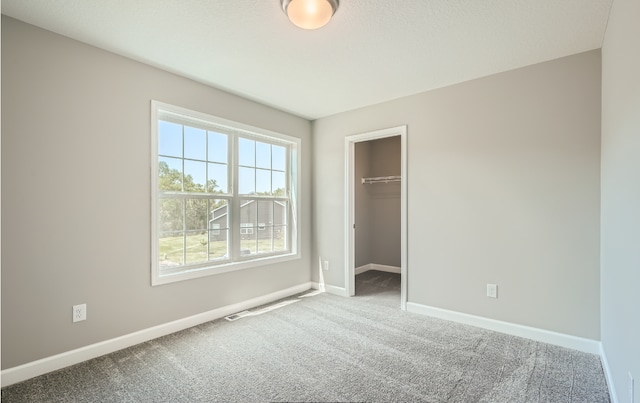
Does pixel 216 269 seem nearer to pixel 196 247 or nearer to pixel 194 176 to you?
pixel 196 247

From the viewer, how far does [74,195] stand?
233 cm

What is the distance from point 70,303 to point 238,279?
153 cm

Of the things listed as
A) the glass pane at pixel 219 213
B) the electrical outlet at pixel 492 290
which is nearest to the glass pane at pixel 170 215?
the glass pane at pixel 219 213

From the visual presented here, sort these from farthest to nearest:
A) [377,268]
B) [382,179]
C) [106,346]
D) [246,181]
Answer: [377,268]
[382,179]
[246,181]
[106,346]

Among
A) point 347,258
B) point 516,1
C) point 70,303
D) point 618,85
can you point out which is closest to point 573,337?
point 618,85

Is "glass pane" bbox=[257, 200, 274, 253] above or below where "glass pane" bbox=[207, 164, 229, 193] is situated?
below

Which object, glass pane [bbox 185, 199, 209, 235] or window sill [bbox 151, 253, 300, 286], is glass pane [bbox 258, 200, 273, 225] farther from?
glass pane [bbox 185, 199, 209, 235]

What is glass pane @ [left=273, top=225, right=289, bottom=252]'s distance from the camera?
160 inches

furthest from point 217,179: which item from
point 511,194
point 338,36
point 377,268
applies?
point 377,268

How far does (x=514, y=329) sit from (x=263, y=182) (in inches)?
124

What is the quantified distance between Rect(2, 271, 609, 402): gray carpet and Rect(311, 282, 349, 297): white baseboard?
38.6 inches

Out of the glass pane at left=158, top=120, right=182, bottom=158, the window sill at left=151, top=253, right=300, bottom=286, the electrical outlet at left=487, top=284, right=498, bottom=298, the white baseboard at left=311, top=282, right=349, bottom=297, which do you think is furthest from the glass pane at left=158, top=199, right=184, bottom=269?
the electrical outlet at left=487, top=284, right=498, bottom=298

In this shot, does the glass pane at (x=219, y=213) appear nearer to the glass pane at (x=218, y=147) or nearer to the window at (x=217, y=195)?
the window at (x=217, y=195)

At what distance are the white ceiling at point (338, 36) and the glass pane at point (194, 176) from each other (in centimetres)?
88
